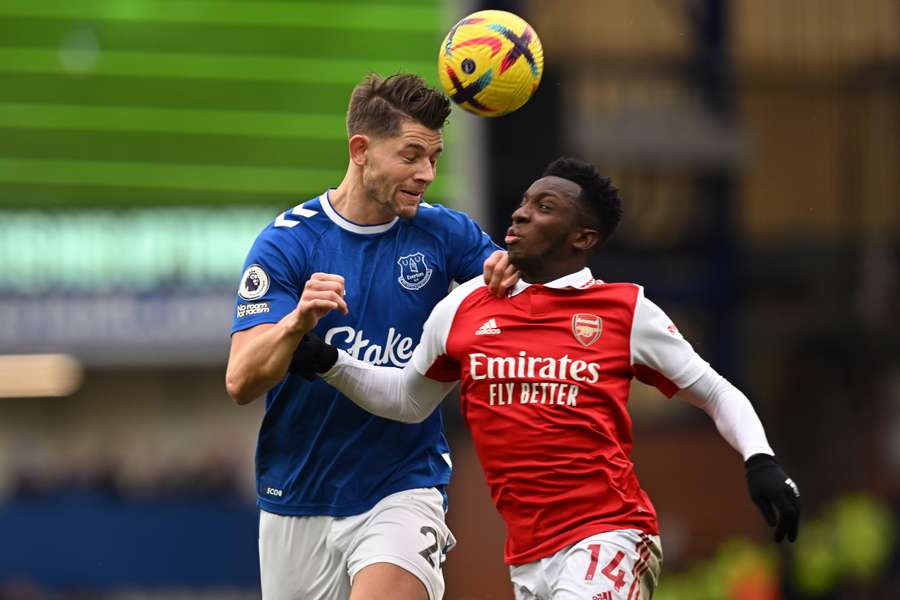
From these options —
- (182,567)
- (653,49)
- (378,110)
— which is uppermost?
(378,110)

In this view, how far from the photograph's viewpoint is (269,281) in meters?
6.56

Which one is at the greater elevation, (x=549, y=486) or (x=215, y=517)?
(x=549, y=486)

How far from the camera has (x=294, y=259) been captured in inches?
262

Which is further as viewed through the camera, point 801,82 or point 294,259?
point 801,82

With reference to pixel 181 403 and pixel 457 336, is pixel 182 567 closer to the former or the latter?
pixel 181 403

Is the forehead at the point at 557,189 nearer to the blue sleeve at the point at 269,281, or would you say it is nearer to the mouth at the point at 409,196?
the mouth at the point at 409,196

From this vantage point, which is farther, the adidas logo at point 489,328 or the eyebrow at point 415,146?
the eyebrow at point 415,146

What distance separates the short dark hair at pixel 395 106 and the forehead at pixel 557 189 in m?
0.56

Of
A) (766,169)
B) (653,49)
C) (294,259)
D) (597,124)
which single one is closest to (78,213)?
(597,124)

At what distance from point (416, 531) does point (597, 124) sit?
536 inches

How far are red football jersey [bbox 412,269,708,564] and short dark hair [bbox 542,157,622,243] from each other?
0.26 metres

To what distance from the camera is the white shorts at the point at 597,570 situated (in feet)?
19.7

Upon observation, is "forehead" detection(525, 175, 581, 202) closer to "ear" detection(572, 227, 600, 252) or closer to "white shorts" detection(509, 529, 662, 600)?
"ear" detection(572, 227, 600, 252)

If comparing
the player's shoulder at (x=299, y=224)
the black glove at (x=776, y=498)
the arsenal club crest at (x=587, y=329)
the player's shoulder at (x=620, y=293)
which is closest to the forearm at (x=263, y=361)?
the player's shoulder at (x=299, y=224)
